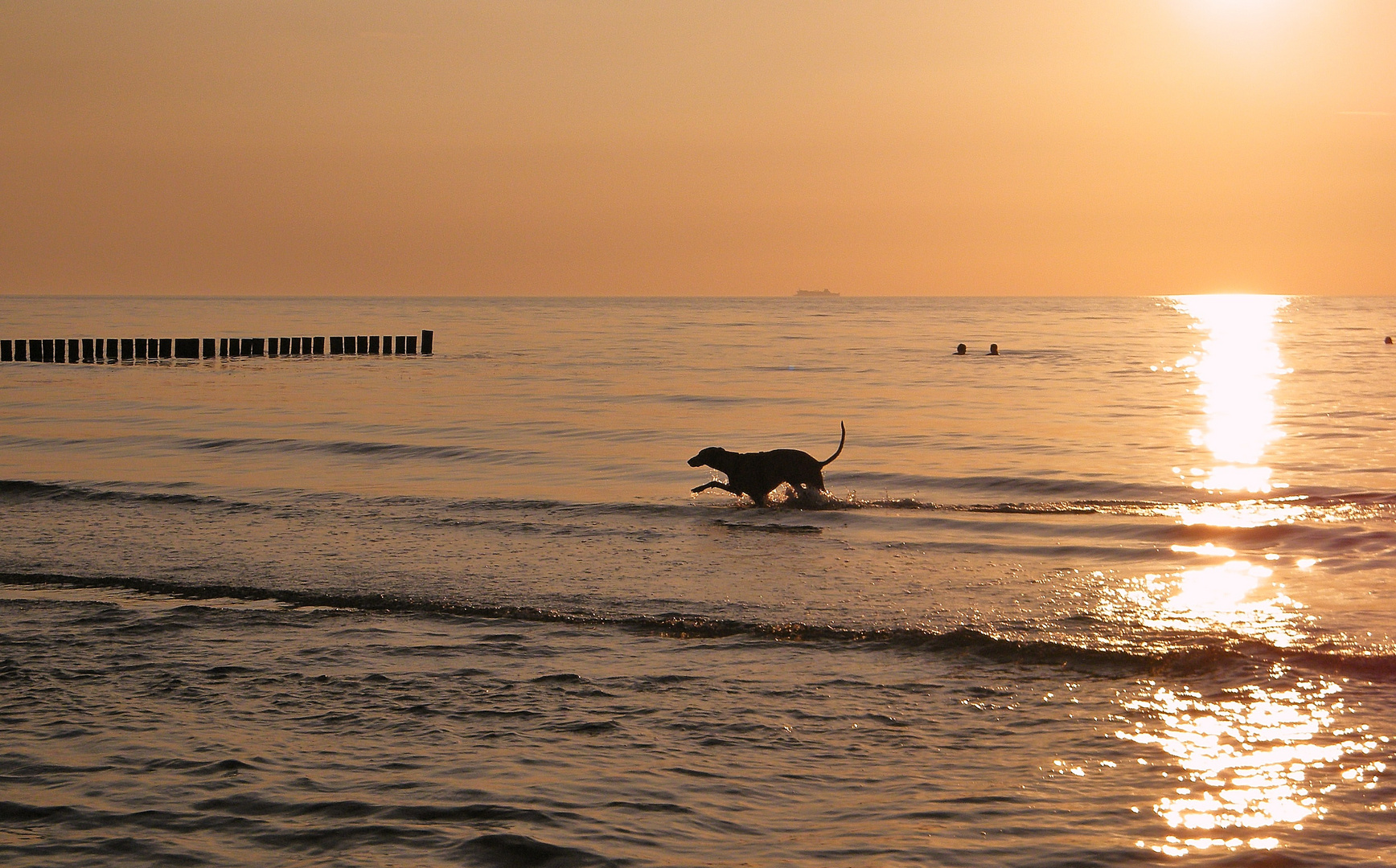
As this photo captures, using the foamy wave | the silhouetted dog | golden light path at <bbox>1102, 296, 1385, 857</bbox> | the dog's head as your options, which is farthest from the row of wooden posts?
golden light path at <bbox>1102, 296, 1385, 857</bbox>

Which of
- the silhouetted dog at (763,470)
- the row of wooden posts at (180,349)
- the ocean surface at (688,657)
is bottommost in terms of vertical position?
the ocean surface at (688,657)

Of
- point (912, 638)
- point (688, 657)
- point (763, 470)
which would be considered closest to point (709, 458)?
point (763, 470)

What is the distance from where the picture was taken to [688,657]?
24.4 ft

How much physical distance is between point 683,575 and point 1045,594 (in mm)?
2990

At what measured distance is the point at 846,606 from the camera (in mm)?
8883

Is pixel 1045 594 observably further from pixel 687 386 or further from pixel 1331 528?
pixel 687 386

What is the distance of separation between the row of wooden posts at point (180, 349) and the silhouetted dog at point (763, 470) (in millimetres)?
41069

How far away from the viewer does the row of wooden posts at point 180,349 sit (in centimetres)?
4769

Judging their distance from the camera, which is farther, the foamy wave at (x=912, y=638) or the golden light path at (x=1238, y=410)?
the golden light path at (x=1238, y=410)

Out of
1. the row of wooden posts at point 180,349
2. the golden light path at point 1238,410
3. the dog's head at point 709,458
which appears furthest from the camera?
the row of wooden posts at point 180,349

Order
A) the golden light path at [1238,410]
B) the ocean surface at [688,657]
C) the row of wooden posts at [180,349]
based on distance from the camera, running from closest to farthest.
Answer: the ocean surface at [688,657], the golden light path at [1238,410], the row of wooden posts at [180,349]

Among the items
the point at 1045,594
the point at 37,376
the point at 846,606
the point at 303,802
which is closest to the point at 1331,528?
the point at 1045,594

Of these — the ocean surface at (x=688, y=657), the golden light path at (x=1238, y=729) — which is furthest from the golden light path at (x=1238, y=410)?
the golden light path at (x=1238, y=729)

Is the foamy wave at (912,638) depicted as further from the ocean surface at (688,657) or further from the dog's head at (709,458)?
the dog's head at (709,458)
